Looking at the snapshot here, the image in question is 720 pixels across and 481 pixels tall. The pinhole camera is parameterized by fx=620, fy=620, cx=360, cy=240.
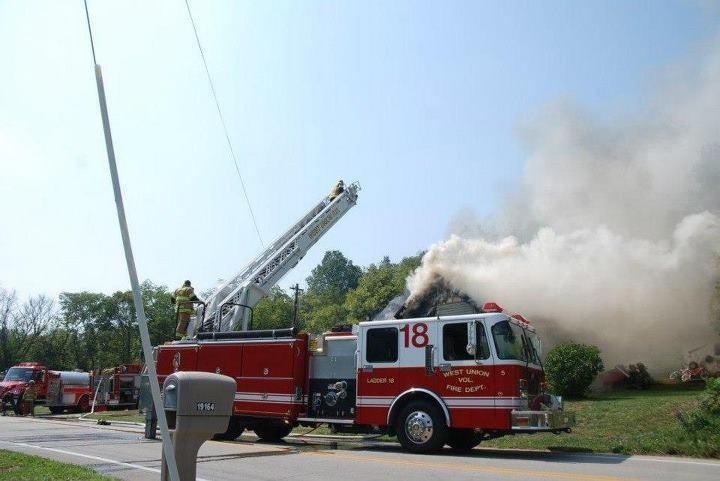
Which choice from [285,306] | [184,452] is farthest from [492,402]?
[285,306]

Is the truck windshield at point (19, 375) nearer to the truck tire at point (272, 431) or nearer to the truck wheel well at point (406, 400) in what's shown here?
the truck tire at point (272, 431)

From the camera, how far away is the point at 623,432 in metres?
12.5

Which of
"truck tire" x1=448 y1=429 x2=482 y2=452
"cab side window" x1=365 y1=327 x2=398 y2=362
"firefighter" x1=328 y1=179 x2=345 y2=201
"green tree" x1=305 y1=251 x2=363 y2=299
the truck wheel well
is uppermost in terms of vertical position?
"green tree" x1=305 y1=251 x2=363 y2=299

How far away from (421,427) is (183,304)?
7.81 meters

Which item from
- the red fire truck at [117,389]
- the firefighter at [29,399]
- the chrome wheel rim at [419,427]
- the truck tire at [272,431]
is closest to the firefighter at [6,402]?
the firefighter at [29,399]

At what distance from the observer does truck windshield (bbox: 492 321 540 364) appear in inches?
416

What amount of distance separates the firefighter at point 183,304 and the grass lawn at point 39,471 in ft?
22.5

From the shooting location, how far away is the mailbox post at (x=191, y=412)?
161 inches

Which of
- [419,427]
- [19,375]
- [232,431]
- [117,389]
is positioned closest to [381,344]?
[419,427]

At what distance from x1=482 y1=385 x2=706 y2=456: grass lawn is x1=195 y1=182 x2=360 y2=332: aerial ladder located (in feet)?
27.1

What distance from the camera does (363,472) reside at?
8336 millimetres

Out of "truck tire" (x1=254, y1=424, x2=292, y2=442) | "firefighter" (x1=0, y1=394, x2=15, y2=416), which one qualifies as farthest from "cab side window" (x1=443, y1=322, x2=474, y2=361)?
"firefighter" (x1=0, y1=394, x2=15, y2=416)

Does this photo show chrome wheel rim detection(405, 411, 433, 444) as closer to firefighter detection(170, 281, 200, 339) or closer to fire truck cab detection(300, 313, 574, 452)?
fire truck cab detection(300, 313, 574, 452)

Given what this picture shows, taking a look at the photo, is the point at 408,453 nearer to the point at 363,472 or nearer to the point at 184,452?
the point at 363,472
